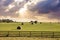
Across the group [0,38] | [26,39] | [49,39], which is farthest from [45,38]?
[0,38]

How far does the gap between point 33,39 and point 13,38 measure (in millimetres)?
3422

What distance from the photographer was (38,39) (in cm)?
3111

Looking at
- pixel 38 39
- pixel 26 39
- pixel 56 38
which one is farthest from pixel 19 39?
pixel 56 38

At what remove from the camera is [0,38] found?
31.3 meters

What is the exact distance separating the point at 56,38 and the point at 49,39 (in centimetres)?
151

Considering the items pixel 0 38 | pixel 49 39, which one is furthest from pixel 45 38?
pixel 0 38

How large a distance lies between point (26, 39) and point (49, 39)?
3.83m

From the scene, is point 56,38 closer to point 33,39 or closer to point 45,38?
point 45,38

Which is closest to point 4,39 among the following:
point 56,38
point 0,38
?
point 0,38

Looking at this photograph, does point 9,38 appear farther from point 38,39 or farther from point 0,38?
point 38,39

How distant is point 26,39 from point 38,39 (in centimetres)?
202

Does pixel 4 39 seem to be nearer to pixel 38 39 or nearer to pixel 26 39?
pixel 26 39

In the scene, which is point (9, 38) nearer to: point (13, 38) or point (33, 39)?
point (13, 38)

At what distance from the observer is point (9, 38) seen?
31.5 m
